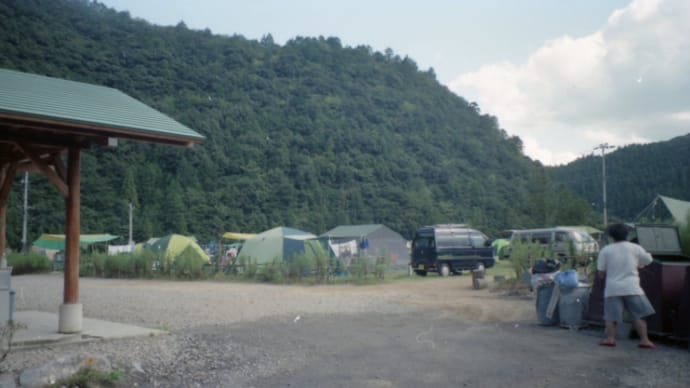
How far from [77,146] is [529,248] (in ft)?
34.7

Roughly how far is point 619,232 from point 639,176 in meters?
48.9

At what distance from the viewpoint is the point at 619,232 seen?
23.7ft

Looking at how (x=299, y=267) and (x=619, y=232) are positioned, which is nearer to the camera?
(x=619, y=232)

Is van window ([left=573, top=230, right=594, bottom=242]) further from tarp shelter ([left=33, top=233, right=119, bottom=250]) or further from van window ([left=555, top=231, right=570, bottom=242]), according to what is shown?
tarp shelter ([left=33, top=233, right=119, bottom=250])

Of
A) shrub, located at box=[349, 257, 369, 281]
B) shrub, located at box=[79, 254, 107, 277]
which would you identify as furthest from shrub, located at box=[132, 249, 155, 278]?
shrub, located at box=[349, 257, 369, 281]

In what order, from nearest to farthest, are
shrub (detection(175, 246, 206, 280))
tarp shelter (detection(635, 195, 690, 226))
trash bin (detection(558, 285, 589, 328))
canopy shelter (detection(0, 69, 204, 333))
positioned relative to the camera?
canopy shelter (detection(0, 69, 204, 333))
trash bin (detection(558, 285, 589, 328))
tarp shelter (detection(635, 195, 690, 226))
shrub (detection(175, 246, 206, 280))

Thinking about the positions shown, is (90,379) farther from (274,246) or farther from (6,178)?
(274,246)

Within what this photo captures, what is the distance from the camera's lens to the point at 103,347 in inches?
288

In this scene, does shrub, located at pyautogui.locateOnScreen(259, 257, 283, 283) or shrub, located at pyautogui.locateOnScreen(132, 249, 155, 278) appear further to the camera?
shrub, located at pyautogui.locateOnScreen(132, 249, 155, 278)

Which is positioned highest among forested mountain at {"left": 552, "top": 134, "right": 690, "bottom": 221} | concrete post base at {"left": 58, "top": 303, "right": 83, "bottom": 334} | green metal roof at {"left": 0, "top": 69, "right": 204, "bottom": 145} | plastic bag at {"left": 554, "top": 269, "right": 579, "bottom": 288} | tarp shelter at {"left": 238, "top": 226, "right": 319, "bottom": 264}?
forested mountain at {"left": 552, "top": 134, "right": 690, "bottom": 221}

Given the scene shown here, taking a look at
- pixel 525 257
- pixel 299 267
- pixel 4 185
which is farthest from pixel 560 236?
pixel 4 185

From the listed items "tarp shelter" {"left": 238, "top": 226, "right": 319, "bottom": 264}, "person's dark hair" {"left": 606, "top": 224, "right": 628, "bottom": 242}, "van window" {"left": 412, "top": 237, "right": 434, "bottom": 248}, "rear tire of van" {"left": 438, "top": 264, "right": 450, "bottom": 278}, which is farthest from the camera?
"tarp shelter" {"left": 238, "top": 226, "right": 319, "bottom": 264}

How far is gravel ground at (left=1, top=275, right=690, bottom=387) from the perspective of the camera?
18.6ft

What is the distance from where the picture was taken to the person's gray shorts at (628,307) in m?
6.87
